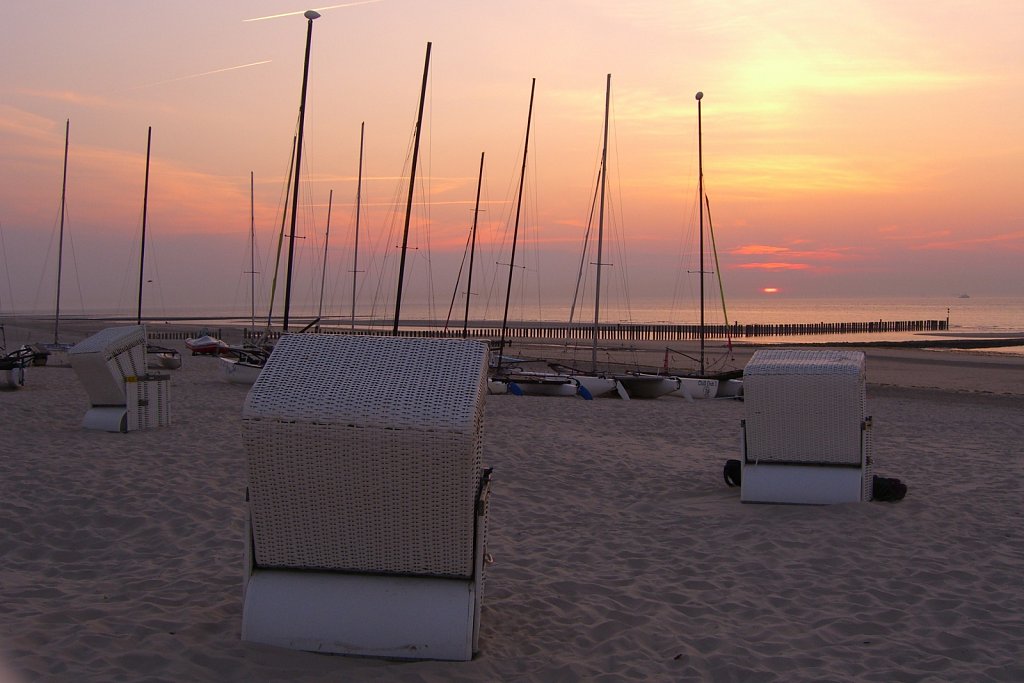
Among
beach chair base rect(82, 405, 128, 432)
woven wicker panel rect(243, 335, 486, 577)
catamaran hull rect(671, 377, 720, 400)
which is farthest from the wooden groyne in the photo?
woven wicker panel rect(243, 335, 486, 577)

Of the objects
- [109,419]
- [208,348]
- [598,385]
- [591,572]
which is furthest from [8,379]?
[208,348]

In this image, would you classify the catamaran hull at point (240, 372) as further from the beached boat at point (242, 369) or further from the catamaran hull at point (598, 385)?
the catamaran hull at point (598, 385)

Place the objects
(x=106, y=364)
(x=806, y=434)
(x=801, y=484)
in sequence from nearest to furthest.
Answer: (x=801, y=484)
(x=806, y=434)
(x=106, y=364)

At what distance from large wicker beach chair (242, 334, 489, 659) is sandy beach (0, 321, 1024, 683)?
167mm

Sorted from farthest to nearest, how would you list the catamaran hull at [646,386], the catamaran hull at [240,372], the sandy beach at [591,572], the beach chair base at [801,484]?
the catamaran hull at [646,386]
the catamaran hull at [240,372]
the beach chair base at [801,484]
the sandy beach at [591,572]

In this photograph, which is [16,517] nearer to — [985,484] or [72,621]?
[72,621]

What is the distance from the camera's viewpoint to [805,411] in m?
7.73

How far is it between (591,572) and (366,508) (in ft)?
7.48

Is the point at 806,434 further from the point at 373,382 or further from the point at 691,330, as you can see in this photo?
the point at 691,330

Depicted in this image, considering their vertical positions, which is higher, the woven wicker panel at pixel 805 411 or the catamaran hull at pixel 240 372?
the woven wicker panel at pixel 805 411

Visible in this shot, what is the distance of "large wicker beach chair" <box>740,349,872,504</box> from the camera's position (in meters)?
7.64

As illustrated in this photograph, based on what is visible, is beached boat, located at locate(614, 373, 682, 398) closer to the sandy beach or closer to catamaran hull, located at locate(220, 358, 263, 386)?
catamaran hull, located at locate(220, 358, 263, 386)

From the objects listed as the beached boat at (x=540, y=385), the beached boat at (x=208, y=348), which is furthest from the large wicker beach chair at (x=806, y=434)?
the beached boat at (x=208, y=348)

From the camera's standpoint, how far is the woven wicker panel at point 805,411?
7.66 meters
